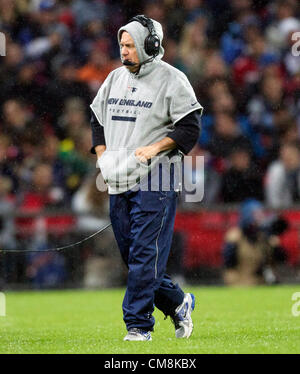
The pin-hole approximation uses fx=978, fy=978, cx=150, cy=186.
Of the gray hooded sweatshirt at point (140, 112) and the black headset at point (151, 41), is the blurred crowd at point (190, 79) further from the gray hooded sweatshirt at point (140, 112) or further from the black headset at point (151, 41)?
the black headset at point (151, 41)

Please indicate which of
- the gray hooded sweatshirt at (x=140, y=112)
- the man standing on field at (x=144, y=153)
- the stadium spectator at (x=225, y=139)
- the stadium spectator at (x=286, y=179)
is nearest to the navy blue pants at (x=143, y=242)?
the man standing on field at (x=144, y=153)

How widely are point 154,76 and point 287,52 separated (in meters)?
7.78

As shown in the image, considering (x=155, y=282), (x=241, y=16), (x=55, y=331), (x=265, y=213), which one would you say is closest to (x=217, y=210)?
(x=265, y=213)

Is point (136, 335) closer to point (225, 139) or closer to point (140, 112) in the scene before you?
point (140, 112)

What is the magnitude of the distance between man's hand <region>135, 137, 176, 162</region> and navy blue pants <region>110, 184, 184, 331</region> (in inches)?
9.5

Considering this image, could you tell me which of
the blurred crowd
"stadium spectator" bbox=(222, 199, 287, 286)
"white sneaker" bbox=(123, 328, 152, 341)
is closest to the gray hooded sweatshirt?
"white sneaker" bbox=(123, 328, 152, 341)

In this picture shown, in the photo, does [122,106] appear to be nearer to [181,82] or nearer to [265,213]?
[181,82]

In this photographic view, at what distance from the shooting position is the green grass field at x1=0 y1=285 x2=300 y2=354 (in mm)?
6055

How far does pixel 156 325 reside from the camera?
7945 mm

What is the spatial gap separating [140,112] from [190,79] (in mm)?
7372

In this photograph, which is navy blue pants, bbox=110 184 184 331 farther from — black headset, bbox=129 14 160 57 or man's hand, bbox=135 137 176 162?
black headset, bbox=129 14 160 57

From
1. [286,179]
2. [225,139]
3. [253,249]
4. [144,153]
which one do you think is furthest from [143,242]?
[225,139]

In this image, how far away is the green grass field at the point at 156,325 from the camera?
6055 millimetres

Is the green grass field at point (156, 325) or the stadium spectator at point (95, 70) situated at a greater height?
the stadium spectator at point (95, 70)
